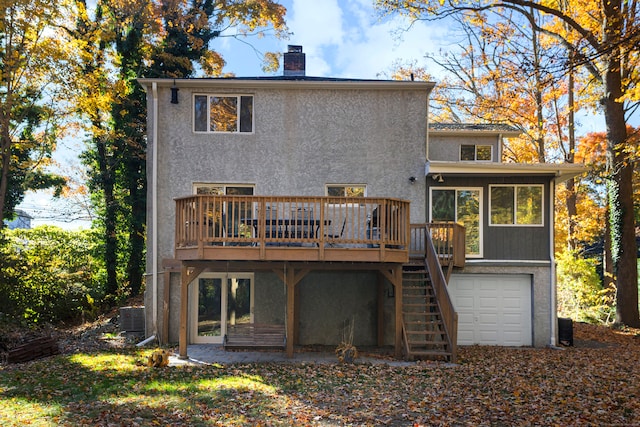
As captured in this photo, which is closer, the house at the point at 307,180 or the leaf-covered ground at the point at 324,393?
the leaf-covered ground at the point at 324,393

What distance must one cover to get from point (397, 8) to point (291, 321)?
35.1 ft

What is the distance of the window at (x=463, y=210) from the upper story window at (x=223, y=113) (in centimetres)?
563

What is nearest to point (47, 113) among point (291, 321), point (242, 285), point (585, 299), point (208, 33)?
point (208, 33)

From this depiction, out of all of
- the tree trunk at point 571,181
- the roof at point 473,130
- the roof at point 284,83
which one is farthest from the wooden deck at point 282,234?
the tree trunk at point 571,181

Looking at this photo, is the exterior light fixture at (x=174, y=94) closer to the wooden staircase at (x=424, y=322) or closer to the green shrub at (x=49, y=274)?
the wooden staircase at (x=424, y=322)

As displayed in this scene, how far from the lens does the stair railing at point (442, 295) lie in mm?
10734

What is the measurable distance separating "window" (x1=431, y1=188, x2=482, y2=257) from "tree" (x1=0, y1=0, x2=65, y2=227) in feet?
42.2

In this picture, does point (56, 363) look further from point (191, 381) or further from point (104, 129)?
point (104, 129)

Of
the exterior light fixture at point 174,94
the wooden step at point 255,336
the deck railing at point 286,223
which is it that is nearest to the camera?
the deck railing at point 286,223

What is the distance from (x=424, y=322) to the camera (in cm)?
1136

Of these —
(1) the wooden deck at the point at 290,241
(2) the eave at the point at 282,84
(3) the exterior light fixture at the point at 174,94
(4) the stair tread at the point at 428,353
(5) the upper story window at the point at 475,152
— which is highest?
(2) the eave at the point at 282,84

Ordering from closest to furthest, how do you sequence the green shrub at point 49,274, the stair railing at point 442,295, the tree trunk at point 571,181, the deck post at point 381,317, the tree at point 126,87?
the stair railing at point 442,295
the deck post at point 381,317
the green shrub at point 49,274
the tree at point 126,87
the tree trunk at point 571,181

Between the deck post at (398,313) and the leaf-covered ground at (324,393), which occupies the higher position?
the deck post at (398,313)

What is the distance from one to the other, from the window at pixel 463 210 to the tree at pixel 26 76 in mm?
12864
